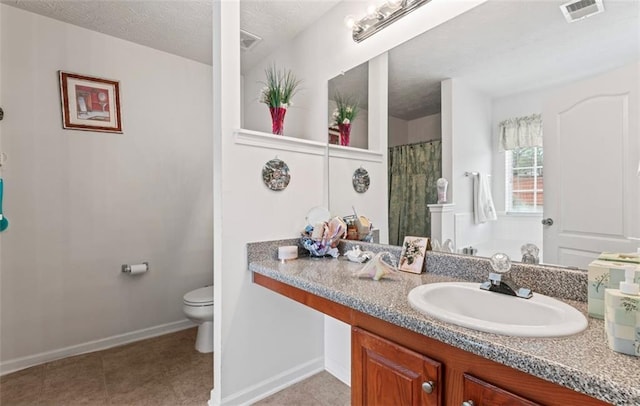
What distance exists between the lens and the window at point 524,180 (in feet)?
3.83

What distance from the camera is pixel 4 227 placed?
202 centimetres

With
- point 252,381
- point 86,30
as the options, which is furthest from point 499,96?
point 86,30

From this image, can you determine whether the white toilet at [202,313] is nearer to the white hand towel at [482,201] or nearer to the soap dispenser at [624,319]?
the white hand towel at [482,201]

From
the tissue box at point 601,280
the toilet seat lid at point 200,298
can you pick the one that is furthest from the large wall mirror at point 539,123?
the toilet seat lid at point 200,298

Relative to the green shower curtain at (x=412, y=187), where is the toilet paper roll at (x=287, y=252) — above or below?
below

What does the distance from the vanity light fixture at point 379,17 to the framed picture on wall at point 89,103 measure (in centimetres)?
197

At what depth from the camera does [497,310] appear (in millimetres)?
1028

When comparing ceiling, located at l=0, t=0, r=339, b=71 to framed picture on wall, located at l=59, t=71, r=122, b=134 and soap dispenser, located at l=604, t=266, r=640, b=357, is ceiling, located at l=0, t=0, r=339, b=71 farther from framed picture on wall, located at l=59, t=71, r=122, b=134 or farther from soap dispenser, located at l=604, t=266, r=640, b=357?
soap dispenser, located at l=604, t=266, r=640, b=357

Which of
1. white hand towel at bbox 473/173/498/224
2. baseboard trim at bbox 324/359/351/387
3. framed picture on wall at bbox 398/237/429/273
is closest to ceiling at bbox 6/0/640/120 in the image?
white hand towel at bbox 473/173/498/224

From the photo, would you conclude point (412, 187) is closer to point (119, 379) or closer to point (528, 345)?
point (528, 345)

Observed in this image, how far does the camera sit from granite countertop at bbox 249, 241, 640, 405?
1.82 ft

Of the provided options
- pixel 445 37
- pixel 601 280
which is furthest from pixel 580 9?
pixel 601 280

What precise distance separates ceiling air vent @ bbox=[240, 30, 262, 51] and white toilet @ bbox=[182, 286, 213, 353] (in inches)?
81.6

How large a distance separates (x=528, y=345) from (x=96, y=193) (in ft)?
9.35
